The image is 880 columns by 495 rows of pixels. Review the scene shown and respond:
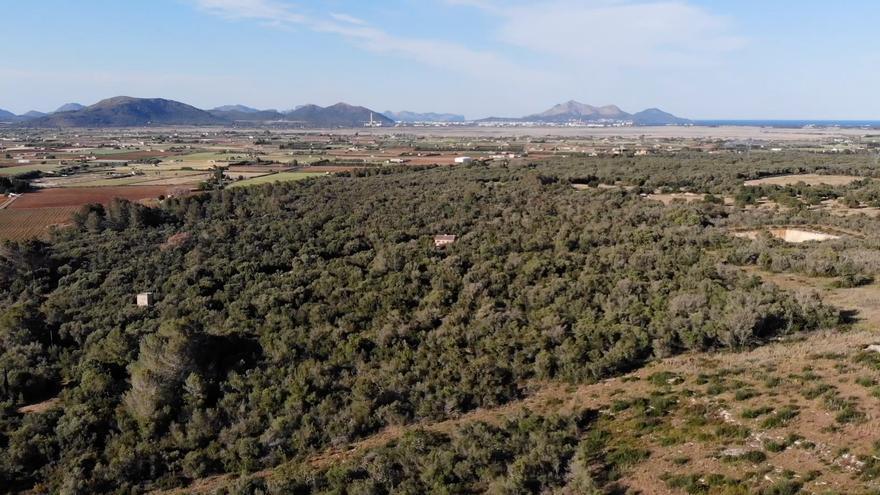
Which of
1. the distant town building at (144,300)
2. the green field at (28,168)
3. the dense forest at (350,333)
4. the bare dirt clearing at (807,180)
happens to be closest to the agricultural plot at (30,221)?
the dense forest at (350,333)

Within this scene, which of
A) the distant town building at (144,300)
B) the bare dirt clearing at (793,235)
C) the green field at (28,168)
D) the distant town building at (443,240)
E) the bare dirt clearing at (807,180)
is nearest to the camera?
the distant town building at (144,300)

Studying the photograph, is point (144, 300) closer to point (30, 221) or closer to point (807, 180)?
point (30, 221)

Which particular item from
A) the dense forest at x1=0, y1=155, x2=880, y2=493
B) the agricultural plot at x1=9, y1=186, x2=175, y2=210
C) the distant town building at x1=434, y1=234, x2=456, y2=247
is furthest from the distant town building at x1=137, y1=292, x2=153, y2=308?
the agricultural plot at x1=9, y1=186, x2=175, y2=210

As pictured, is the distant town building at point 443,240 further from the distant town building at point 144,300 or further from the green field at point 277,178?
the green field at point 277,178

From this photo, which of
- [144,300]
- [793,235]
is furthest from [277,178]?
[793,235]

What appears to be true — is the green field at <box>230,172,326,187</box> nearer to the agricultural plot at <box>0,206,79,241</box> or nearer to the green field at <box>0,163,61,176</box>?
the agricultural plot at <box>0,206,79,241</box>

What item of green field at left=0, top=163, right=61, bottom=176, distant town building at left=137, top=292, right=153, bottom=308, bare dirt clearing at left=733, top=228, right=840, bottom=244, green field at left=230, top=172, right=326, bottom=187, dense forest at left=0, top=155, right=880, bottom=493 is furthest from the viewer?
green field at left=0, top=163, right=61, bottom=176

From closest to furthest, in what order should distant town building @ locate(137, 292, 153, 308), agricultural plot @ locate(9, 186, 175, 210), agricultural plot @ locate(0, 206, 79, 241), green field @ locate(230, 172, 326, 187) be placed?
distant town building @ locate(137, 292, 153, 308) < agricultural plot @ locate(0, 206, 79, 241) < agricultural plot @ locate(9, 186, 175, 210) < green field @ locate(230, 172, 326, 187)

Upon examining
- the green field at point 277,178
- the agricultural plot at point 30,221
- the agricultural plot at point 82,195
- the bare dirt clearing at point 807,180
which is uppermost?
the bare dirt clearing at point 807,180
